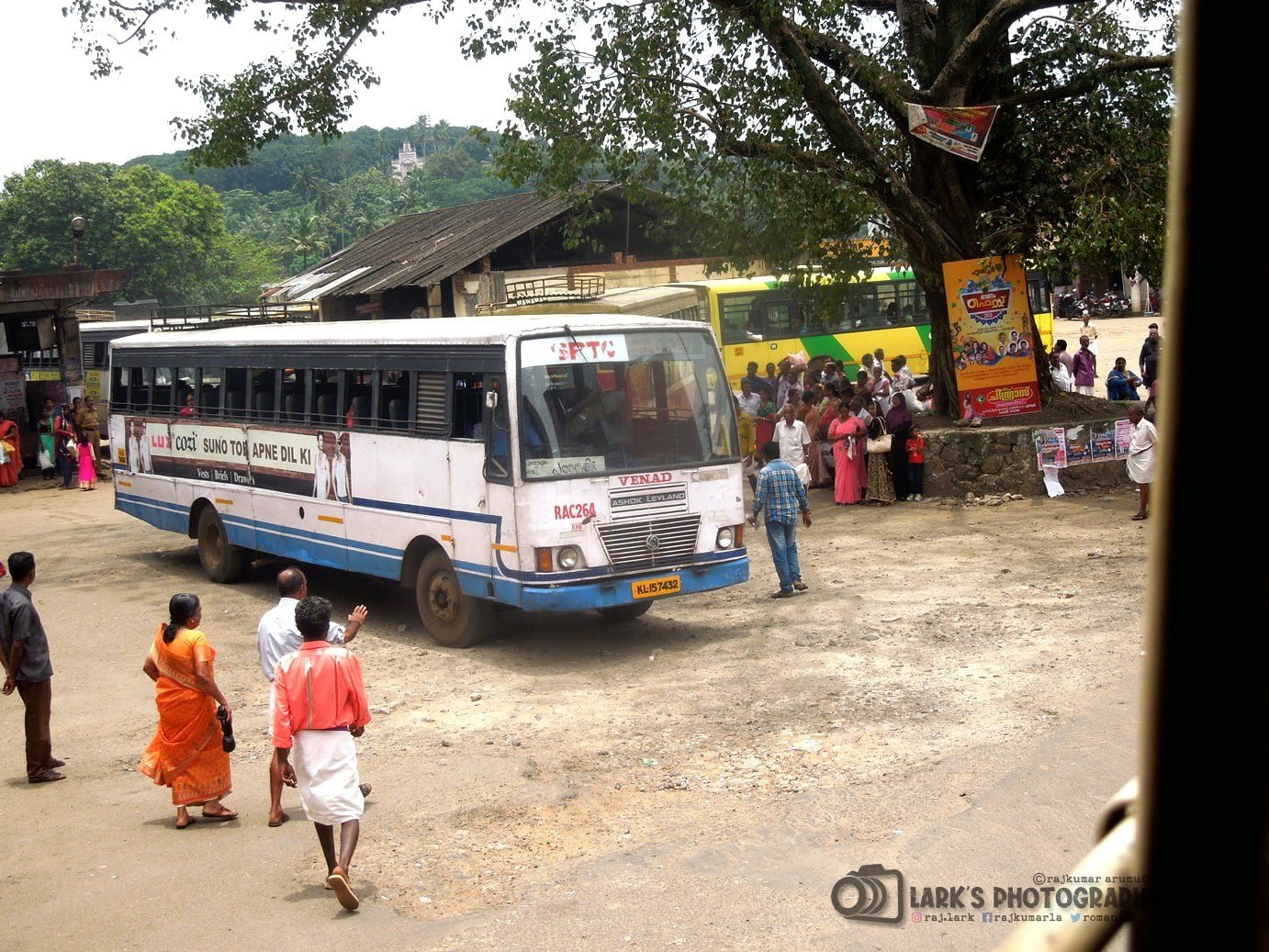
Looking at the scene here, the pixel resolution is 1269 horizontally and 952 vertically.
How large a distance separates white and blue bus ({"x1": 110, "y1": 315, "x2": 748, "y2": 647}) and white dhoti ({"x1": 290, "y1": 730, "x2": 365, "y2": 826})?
4.26 m

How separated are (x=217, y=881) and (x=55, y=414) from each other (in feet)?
80.9

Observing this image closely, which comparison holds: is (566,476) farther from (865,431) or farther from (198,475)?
(865,431)

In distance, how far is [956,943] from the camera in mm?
5191

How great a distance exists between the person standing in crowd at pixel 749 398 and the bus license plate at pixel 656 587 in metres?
10.4

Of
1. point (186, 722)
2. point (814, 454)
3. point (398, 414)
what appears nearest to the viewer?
point (186, 722)

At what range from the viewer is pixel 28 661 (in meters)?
8.09

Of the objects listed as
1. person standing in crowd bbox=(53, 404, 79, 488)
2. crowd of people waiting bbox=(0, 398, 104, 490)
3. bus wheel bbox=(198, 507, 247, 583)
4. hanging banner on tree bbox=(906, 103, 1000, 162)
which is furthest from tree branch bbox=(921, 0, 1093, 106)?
person standing in crowd bbox=(53, 404, 79, 488)

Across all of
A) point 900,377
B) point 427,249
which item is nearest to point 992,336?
point 900,377

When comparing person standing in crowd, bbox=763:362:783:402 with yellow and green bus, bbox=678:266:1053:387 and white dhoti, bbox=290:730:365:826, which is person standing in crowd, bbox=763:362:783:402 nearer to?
yellow and green bus, bbox=678:266:1053:387

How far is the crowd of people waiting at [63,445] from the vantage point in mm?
26359

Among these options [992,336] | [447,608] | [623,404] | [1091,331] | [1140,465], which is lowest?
[447,608]

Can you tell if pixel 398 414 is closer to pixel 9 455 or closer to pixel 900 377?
pixel 900 377

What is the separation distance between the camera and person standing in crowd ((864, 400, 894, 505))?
A: 17156mm

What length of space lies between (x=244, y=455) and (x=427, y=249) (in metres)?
20.0
